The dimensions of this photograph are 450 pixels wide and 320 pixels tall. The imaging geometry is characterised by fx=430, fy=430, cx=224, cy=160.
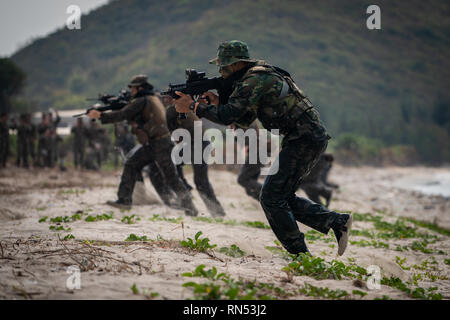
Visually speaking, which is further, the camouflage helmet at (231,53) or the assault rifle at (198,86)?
the assault rifle at (198,86)

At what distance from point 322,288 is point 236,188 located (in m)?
10.6

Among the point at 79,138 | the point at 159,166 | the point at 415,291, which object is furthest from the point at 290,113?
the point at 79,138

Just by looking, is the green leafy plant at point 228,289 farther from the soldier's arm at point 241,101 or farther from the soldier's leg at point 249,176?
the soldier's leg at point 249,176

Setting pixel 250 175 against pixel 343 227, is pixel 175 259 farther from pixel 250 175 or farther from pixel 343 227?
pixel 250 175

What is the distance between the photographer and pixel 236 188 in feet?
45.6

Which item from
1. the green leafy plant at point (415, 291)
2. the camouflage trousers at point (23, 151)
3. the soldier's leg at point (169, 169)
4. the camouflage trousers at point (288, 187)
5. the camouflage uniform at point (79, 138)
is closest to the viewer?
the green leafy plant at point (415, 291)

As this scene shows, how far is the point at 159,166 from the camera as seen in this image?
25.2 ft

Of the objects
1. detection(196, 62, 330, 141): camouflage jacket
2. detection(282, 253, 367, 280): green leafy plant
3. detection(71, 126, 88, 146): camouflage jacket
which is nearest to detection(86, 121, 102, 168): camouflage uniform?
detection(71, 126, 88, 146): camouflage jacket

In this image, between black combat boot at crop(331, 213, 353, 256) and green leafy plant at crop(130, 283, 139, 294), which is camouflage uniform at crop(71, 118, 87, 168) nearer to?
black combat boot at crop(331, 213, 353, 256)

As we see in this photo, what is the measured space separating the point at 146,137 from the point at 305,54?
95.5 m

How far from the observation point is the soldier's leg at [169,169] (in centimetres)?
768

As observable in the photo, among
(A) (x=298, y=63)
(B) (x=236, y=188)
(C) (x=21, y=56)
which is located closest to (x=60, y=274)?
(B) (x=236, y=188)

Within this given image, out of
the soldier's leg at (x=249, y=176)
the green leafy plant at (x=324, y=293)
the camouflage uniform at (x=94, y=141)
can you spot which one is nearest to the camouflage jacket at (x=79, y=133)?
the camouflage uniform at (x=94, y=141)

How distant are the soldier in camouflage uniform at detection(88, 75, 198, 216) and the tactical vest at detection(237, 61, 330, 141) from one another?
356 cm
